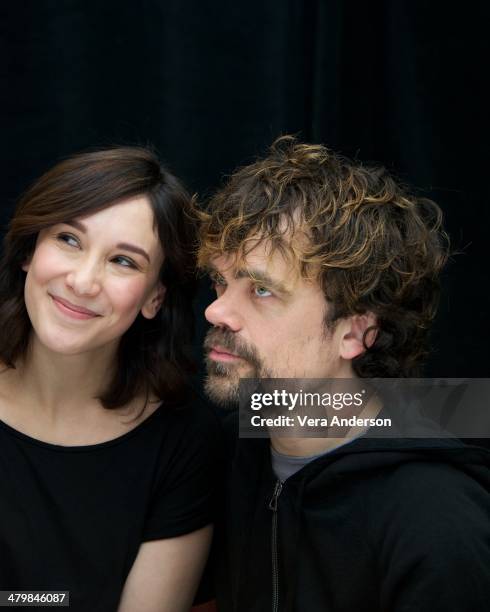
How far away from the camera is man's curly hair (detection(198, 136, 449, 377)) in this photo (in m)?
1.53

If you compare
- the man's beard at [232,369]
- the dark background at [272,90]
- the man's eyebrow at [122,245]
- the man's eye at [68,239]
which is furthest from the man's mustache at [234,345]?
the dark background at [272,90]

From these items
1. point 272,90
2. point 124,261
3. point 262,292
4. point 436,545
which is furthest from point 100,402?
point 272,90

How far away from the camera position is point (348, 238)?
1.54 m

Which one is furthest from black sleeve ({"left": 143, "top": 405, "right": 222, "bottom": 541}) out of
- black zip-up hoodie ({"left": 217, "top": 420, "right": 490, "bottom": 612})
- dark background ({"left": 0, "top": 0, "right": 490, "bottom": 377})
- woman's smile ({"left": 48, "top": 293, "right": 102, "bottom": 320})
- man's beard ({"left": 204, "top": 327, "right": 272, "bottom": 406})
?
dark background ({"left": 0, "top": 0, "right": 490, "bottom": 377})

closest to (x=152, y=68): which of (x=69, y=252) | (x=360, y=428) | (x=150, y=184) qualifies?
(x=150, y=184)

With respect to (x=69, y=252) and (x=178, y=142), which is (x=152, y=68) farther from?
(x=69, y=252)

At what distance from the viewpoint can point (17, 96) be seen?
83.4 inches

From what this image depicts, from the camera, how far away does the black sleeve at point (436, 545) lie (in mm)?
1269

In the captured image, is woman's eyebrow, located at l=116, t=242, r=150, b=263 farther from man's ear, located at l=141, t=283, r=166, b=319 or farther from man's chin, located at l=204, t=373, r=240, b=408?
man's chin, located at l=204, t=373, r=240, b=408

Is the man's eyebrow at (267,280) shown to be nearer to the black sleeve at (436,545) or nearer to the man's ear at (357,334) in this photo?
the man's ear at (357,334)

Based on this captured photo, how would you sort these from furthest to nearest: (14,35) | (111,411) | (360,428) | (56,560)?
(14,35) → (111,411) → (56,560) → (360,428)

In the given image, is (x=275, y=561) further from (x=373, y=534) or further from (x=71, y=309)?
(x=71, y=309)

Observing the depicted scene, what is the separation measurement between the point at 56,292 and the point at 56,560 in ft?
1.72

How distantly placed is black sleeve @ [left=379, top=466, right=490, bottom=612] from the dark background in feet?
2.74
